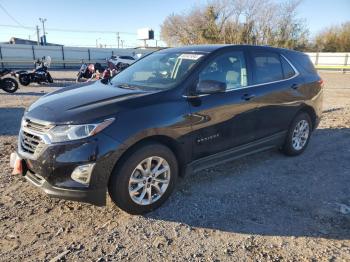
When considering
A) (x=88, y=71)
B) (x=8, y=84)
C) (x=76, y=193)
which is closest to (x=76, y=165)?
(x=76, y=193)

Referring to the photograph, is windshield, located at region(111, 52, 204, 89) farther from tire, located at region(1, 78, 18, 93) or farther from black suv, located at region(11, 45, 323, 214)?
tire, located at region(1, 78, 18, 93)

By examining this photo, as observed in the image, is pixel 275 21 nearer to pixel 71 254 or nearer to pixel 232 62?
pixel 232 62

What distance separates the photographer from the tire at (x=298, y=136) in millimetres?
5629

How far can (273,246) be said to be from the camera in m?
3.30

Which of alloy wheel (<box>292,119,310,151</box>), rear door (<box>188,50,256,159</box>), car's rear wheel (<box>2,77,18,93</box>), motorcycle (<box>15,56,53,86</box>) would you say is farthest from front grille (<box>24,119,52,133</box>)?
motorcycle (<box>15,56,53,86</box>)

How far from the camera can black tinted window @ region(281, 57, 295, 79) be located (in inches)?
216

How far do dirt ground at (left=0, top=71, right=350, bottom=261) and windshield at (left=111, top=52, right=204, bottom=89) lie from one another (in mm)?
1370

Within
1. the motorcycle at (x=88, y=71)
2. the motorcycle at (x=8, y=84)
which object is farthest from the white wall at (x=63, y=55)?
the motorcycle at (x=8, y=84)

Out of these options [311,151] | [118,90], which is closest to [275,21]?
[311,151]

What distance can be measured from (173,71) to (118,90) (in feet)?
2.39

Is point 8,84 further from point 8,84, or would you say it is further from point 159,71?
point 159,71

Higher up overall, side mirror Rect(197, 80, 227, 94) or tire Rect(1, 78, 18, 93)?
side mirror Rect(197, 80, 227, 94)

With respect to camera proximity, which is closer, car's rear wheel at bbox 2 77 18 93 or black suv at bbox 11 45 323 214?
black suv at bbox 11 45 323 214

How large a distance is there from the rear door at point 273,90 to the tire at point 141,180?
168cm
